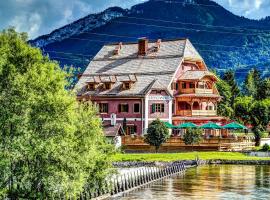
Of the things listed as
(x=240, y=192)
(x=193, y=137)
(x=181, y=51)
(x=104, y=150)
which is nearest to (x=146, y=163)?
(x=193, y=137)

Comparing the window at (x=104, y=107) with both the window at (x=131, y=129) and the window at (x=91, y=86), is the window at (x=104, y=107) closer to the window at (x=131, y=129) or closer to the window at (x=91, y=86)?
the window at (x=91, y=86)

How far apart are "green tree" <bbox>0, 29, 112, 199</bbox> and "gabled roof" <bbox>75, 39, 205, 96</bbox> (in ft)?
182

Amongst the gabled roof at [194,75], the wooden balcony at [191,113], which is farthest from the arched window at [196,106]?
the gabled roof at [194,75]

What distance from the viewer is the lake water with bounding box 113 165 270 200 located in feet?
158

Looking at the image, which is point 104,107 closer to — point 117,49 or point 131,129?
point 131,129

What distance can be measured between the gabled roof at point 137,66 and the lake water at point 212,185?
28.1 meters

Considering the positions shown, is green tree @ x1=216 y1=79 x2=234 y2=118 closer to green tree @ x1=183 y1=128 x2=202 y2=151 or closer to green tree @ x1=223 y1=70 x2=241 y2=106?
green tree @ x1=223 y1=70 x2=241 y2=106

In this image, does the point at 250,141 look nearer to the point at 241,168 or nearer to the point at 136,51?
the point at 241,168

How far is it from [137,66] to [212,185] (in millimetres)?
48000

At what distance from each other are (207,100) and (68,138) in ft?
211

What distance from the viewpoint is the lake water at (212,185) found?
158 feet

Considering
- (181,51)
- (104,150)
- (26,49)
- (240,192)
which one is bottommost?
(240,192)

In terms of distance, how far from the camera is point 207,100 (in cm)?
9756

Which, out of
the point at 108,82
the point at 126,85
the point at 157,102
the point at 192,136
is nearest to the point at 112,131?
the point at 192,136
